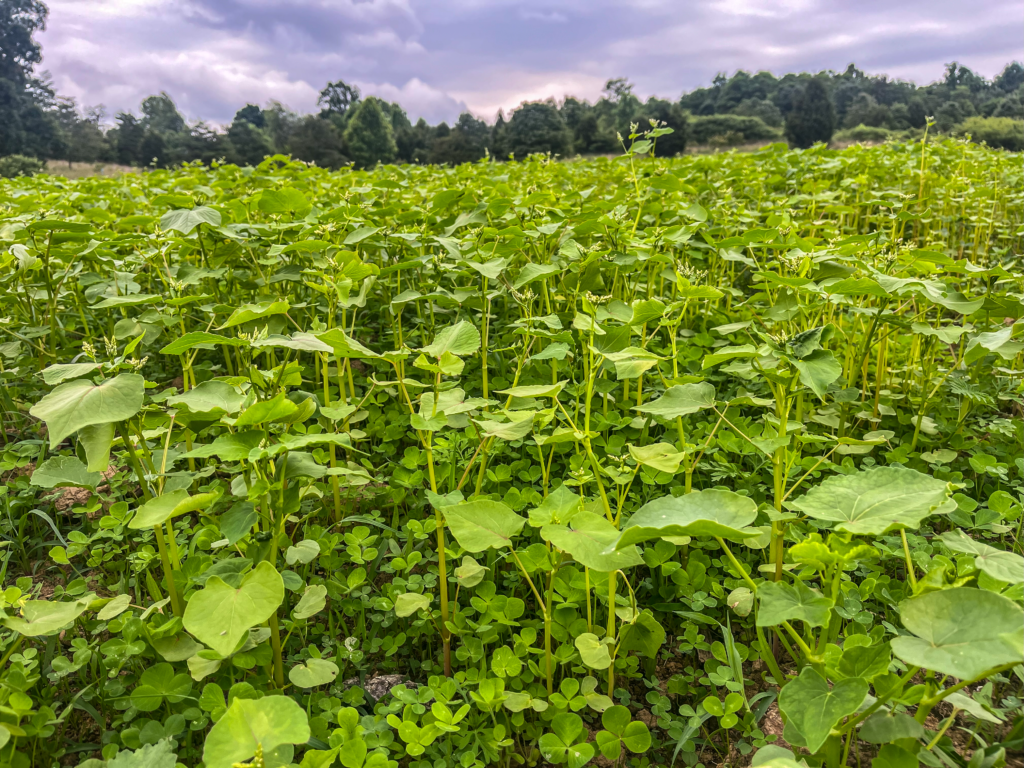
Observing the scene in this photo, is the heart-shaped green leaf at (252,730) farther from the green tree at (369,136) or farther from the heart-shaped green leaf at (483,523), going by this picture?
the green tree at (369,136)

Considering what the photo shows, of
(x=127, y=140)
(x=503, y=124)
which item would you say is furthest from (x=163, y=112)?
(x=503, y=124)

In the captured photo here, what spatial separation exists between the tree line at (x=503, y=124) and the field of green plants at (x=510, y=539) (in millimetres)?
15806

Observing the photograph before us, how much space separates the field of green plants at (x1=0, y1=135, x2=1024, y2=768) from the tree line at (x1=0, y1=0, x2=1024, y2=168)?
15.8 metres

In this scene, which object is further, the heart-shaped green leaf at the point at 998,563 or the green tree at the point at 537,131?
the green tree at the point at 537,131

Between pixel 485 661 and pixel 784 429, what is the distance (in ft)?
3.56

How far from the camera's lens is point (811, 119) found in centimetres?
3562

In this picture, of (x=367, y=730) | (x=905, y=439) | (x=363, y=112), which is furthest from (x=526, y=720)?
(x=363, y=112)

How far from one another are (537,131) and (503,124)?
11.8 ft

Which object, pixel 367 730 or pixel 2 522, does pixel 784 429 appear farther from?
pixel 2 522

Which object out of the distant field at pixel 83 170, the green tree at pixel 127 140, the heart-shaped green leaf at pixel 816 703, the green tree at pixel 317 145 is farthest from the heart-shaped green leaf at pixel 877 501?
the green tree at pixel 127 140

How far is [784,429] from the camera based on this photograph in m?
1.58

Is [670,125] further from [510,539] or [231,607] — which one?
[231,607]

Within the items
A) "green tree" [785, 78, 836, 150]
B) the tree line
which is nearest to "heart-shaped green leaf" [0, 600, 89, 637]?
the tree line

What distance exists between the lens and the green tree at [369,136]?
103ft
